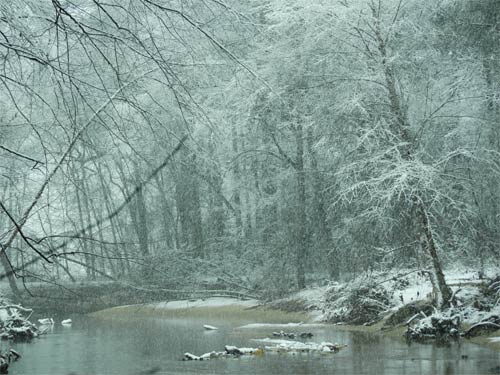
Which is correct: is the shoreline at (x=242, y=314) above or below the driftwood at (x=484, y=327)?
above

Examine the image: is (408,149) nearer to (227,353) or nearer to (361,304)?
(361,304)

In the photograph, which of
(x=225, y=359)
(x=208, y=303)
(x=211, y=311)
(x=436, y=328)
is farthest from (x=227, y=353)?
(x=208, y=303)

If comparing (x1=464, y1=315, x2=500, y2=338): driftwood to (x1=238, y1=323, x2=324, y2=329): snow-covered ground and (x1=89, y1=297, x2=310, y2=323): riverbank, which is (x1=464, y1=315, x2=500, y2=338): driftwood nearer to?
(x1=238, y1=323, x2=324, y2=329): snow-covered ground

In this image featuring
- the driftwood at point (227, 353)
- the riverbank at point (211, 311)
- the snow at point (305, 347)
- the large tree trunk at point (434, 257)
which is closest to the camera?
the driftwood at point (227, 353)

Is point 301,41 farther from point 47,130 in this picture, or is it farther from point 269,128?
point 47,130

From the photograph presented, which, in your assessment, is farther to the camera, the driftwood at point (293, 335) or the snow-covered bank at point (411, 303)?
the driftwood at point (293, 335)

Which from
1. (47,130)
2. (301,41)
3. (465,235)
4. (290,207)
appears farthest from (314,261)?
(47,130)

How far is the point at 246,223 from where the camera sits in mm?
26047

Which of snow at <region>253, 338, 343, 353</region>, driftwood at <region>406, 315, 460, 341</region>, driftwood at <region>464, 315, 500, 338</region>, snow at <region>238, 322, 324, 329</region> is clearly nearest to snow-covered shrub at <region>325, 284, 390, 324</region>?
snow at <region>238, 322, 324, 329</region>

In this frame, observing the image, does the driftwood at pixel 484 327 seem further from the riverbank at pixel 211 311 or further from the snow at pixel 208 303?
the snow at pixel 208 303

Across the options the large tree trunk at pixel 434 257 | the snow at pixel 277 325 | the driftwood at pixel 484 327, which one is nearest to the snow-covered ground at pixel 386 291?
→ the large tree trunk at pixel 434 257

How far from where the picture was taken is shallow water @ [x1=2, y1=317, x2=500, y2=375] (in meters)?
9.96

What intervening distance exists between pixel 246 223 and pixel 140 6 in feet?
74.7

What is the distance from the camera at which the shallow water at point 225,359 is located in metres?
9.96
